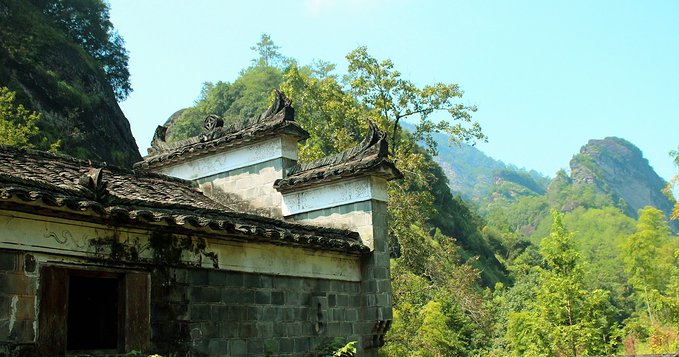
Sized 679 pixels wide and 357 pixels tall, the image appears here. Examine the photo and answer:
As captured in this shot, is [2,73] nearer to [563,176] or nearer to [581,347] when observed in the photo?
[581,347]

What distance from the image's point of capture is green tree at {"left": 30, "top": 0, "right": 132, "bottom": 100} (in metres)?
38.4

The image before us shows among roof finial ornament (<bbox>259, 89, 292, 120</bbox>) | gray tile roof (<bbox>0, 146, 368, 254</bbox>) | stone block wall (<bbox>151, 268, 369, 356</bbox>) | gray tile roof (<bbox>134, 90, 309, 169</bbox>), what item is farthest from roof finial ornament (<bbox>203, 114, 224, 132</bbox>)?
stone block wall (<bbox>151, 268, 369, 356</bbox>)

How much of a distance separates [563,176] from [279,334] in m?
140

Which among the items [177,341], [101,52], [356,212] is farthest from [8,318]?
[101,52]

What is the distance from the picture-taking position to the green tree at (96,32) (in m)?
38.4

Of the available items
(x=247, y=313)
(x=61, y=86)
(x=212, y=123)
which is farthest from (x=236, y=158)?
(x=61, y=86)

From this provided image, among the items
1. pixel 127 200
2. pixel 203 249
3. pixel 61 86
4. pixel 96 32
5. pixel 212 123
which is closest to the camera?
pixel 127 200

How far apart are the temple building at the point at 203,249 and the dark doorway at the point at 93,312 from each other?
0.04 feet

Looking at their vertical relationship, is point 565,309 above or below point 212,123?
below

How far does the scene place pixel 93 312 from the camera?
24.3ft

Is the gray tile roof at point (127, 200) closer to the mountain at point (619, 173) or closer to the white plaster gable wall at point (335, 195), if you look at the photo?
the white plaster gable wall at point (335, 195)

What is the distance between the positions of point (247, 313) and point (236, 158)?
3955 mm

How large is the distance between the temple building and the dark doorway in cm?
1

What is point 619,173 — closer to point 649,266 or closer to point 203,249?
point 649,266
